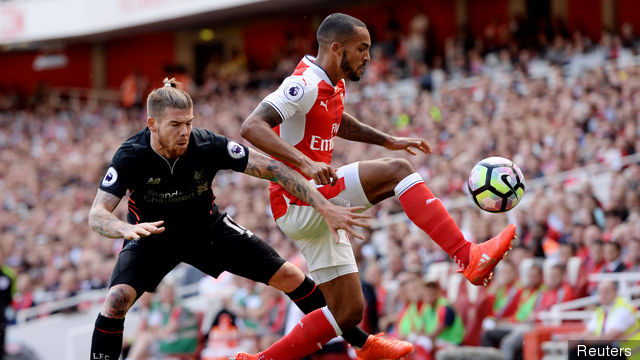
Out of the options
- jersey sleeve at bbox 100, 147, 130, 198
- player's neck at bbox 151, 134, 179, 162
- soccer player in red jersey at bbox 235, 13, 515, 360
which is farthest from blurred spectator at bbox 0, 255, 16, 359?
player's neck at bbox 151, 134, 179, 162

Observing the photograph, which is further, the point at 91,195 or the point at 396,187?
the point at 91,195

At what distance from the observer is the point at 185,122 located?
5.20 meters

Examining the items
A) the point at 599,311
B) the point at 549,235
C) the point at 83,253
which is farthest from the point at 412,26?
the point at 599,311

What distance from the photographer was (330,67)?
5.45m

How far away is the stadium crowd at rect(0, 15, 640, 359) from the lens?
926cm

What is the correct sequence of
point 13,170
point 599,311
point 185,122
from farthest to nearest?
point 13,170
point 599,311
point 185,122

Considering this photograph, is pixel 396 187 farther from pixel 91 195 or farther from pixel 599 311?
pixel 91 195

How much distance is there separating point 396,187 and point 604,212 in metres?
5.88

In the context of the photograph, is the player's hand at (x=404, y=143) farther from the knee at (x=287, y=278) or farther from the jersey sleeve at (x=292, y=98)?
the knee at (x=287, y=278)

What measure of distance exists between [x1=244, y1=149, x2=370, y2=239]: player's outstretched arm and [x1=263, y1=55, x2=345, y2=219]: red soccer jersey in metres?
0.23

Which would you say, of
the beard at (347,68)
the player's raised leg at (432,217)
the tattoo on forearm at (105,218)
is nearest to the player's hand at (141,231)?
the tattoo on forearm at (105,218)

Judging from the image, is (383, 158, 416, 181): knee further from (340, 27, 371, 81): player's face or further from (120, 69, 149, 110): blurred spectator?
(120, 69, 149, 110): blurred spectator

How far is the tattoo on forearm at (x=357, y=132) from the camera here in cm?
616

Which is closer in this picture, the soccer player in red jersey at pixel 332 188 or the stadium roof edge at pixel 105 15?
the soccer player in red jersey at pixel 332 188
